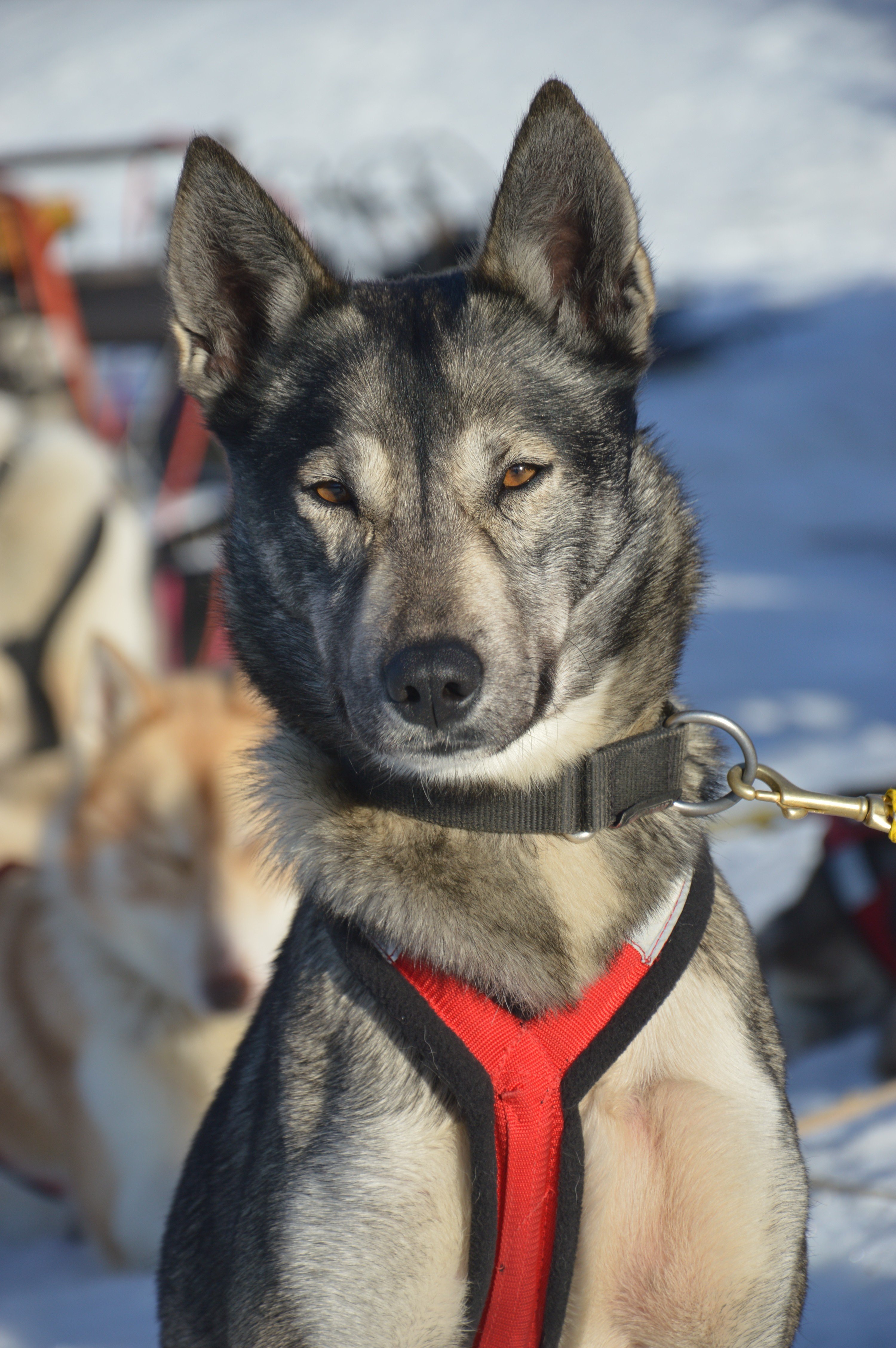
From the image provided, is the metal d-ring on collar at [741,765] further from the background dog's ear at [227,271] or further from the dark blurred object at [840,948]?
the dark blurred object at [840,948]

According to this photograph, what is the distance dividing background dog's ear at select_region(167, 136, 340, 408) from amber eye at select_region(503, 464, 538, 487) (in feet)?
1.28

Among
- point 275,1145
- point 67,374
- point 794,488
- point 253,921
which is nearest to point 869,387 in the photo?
point 794,488

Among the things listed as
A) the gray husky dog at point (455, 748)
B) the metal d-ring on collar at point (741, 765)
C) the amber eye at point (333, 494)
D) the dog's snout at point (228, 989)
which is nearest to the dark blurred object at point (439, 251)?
the dog's snout at point (228, 989)

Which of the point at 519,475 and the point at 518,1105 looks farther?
the point at 519,475

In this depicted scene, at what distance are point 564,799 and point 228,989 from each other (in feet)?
4.17

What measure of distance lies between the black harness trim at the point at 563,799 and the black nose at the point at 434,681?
0.53 ft

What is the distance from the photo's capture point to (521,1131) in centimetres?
129

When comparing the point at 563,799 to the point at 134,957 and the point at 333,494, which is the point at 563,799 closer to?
the point at 333,494

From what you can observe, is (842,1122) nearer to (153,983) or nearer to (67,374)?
(153,983)

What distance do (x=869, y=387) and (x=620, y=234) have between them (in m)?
10.2

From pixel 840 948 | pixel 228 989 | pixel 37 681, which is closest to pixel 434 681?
pixel 228 989

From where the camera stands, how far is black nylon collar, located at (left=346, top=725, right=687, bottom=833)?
141 cm

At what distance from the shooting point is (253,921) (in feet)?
7.97

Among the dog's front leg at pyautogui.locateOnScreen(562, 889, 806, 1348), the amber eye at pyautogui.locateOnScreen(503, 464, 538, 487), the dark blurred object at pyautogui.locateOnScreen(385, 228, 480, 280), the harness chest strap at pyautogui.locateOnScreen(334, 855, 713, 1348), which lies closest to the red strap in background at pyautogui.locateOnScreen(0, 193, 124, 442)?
the dark blurred object at pyautogui.locateOnScreen(385, 228, 480, 280)
